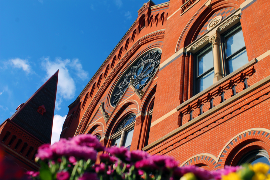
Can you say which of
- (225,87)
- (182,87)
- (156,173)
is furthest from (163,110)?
(156,173)

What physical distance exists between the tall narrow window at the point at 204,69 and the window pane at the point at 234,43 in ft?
2.02

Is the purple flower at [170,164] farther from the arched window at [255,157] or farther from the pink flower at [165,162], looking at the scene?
the arched window at [255,157]

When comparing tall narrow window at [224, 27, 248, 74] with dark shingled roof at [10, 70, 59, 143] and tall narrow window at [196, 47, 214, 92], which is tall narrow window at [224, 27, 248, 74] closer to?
tall narrow window at [196, 47, 214, 92]

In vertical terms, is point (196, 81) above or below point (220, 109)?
above

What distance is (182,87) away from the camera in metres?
8.55

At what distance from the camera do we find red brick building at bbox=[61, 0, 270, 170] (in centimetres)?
591

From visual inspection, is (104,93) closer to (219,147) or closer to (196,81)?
(196,81)

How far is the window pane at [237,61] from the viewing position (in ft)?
25.5

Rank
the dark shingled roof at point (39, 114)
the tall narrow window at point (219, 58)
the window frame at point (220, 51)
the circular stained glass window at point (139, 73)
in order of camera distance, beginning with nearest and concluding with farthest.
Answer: the tall narrow window at point (219, 58)
the window frame at point (220, 51)
the circular stained glass window at point (139, 73)
the dark shingled roof at point (39, 114)

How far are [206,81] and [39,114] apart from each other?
1368 cm

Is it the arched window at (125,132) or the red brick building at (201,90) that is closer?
the red brick building at (201,90)

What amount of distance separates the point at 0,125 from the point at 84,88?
222 inches

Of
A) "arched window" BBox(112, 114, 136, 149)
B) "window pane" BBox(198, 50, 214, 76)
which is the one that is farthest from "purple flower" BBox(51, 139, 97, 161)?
"arched window" BBox(112, 114, 136, 149)

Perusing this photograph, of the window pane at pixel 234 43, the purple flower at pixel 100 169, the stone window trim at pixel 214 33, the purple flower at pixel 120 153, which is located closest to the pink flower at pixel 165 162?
the purple flower at pixel 120 153
